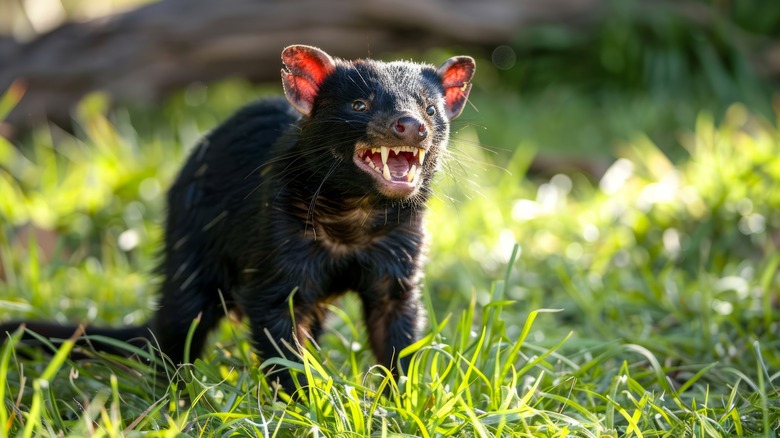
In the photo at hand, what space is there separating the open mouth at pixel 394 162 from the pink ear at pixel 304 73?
0.27m

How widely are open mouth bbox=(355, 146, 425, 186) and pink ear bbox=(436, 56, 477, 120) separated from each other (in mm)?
426

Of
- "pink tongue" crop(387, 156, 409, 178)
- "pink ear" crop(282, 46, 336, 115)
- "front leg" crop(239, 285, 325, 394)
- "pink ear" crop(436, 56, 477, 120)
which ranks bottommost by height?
"front leg" crop(239, 285, 325, 394)

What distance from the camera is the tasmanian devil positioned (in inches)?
112

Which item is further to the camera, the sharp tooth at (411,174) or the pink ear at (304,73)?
the pink ear at (304,73)

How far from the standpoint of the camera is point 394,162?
9.41 feet

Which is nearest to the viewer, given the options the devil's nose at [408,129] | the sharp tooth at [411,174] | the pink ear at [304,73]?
the devil's nose at [408,129]

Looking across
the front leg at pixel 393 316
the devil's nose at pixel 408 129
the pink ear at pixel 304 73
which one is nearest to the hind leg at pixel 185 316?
the front leg at pixel 393 316

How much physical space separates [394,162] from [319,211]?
33 cm

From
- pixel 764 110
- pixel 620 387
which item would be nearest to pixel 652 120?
pixel 764 110

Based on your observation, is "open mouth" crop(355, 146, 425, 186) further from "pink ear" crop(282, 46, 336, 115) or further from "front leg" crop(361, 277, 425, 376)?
"front leg" crop(361, 277, 425, 376)

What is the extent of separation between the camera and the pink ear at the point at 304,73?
115 inches

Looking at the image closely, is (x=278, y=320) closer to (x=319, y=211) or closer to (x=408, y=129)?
(x=319, y=211)

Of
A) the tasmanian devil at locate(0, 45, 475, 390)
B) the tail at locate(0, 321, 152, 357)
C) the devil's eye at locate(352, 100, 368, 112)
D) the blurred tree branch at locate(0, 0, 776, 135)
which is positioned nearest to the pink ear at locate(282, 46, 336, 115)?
the tasmanian devil at locate(0, 45, 475, 390)

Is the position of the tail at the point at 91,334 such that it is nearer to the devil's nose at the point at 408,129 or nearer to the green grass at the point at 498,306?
the green grass at the point at 498,306
